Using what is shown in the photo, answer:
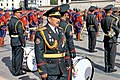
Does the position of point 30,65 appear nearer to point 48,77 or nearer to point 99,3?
point 48,77

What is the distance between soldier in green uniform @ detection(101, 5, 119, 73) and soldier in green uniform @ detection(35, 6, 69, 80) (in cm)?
345

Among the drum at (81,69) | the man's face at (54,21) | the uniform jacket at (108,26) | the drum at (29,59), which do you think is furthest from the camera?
the drum at (29,59)

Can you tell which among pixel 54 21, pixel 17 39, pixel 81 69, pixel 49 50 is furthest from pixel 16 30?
pixel 54 21

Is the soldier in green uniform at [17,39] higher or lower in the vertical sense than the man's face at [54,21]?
lower

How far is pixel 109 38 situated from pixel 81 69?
2.00 metres

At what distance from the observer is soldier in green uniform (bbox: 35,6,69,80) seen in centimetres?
446

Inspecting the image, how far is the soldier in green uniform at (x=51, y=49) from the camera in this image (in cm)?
446

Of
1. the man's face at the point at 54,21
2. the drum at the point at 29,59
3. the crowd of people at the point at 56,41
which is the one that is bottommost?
the drum at the point at 29,59

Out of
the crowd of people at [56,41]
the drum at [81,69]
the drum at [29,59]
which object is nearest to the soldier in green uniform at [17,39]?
the crowd of people at [56,41]

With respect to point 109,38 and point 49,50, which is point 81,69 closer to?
point 49,50

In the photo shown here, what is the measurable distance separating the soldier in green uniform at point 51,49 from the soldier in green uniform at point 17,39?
3.37 meters

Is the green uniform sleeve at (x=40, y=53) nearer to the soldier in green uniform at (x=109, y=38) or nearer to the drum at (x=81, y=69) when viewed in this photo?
the drum at (x=81, y=69)

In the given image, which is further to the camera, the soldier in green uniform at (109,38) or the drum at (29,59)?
the drum at (29,59)

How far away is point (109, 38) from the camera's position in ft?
26.0
